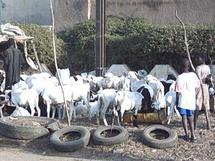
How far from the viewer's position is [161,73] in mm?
18891

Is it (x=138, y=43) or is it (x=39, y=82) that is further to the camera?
(x=138, y=43)

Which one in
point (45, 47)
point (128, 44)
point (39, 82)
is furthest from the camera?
point (45, 47)

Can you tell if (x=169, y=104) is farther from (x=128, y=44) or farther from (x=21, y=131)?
(x=128, y=44)

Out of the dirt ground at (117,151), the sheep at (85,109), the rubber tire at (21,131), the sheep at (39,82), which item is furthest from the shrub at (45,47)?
the dirt ground at (117,151)

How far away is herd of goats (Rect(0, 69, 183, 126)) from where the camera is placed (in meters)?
13.6

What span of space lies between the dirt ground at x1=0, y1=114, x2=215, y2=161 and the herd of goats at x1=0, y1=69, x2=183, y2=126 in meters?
1.22

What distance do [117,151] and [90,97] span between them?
12.2 feet

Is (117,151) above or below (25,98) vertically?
below

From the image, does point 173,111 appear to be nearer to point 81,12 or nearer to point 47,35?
point 47,35

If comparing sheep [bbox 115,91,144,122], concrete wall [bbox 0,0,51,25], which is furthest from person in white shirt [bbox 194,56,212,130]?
concrete wall [bbox 0,0,51,25]

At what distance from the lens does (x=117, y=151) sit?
38.0 ft

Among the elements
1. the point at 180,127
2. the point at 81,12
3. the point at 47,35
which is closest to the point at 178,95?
the point at 180,127

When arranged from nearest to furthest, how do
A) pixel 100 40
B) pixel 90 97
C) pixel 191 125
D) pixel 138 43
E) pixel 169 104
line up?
pixel 191 125 → pixel 169 104 → pixel 90 97 → pixel 100 40 → pixel 138 43

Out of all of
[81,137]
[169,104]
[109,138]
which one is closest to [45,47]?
[169,104]
